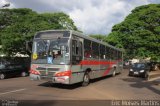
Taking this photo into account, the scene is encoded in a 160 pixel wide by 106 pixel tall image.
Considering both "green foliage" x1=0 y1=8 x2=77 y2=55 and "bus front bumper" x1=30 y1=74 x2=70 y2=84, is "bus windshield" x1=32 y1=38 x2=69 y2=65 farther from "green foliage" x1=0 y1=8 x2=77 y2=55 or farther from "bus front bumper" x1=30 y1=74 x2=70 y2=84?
"green foliage" x1=0 y1=8 x2=77 y2=55

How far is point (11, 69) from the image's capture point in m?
26.5

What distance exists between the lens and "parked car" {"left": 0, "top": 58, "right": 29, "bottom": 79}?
1006 inches

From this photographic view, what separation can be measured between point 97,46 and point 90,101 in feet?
31.2

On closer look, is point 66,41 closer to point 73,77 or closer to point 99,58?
point 73,77

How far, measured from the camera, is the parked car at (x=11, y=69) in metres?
25.5

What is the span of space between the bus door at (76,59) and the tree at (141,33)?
2950 centimetres

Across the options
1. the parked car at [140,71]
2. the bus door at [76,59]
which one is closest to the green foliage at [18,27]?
the parked car at [140,71]

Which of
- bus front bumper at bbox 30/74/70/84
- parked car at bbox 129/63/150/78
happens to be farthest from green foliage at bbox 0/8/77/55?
bus front bumper at bbox 30/74/70/84

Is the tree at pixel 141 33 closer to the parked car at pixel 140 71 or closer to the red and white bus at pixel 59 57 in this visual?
the parked car at pixel 140 71

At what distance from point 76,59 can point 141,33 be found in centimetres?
3137

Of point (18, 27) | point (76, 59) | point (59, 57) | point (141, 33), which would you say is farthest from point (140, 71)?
point (141, 33)

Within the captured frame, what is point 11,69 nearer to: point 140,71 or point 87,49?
point 87,49

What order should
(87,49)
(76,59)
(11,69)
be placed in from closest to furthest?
(76,59) < (87,49) < (11,69)

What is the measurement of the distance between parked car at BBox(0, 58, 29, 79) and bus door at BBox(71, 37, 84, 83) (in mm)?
10370
